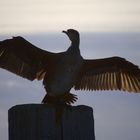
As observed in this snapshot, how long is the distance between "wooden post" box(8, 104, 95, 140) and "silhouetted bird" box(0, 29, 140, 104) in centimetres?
247

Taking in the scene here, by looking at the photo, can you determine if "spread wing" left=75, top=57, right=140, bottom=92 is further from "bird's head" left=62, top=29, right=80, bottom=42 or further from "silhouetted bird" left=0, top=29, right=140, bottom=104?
"bird's head" left=62, top=29, right=80, bottom=42

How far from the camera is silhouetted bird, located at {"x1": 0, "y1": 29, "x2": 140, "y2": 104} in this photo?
7.43 metres

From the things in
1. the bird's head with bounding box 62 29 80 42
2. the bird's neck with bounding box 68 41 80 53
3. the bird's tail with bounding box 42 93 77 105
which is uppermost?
the bird's head with bounding box 62 29 80 42

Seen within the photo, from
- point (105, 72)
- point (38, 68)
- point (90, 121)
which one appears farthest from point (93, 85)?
point (90, 121)

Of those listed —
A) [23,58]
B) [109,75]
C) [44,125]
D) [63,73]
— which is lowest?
[44,125]

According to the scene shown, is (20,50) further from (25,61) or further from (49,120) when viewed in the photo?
A: (49,120)

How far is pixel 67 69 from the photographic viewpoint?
7.66 m

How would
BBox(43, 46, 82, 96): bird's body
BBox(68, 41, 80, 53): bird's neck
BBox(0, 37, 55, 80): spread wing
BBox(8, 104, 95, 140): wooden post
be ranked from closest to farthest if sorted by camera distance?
BBox(8, 104, 95, 140): wooden post, BBox(43, 46, 82, 96): bird's body, BBox(0, 37, 55, 80): spread wing, BBox(68, 41, 80, 53): bird's neck

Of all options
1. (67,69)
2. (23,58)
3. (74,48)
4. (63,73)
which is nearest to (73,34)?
(74,48)

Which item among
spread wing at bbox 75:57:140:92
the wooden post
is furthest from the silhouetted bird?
the wooden post

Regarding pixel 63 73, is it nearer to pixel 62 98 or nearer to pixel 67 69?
pixel 67 69

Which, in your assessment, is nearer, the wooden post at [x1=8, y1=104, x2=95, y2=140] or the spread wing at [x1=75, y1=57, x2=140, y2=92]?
the wooden post at [x1=8, y1=104, x2=95, y2=140]

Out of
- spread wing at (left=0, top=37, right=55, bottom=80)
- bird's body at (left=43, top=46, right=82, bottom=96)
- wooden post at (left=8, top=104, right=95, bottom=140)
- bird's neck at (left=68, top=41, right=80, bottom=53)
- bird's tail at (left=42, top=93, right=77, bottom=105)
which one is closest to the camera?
wooden post at (left=8, top=104, right=95, bottom=140)

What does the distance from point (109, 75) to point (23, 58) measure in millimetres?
1789
